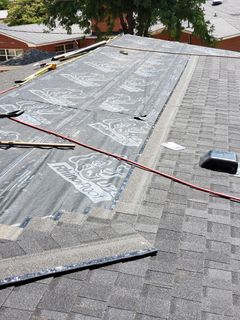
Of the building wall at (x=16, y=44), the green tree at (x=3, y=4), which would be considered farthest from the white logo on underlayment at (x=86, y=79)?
the green tree at (x=3, y=4)

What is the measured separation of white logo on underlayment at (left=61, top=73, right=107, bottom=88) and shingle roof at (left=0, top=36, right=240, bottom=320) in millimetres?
3961

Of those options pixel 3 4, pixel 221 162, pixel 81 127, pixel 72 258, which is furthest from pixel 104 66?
pixel 3 4

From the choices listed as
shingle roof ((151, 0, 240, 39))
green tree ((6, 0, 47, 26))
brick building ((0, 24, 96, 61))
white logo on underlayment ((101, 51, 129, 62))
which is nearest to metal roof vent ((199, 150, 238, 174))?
white logo on underlayment ((101, 51, 129, 62))

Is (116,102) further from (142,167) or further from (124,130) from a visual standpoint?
(142,167)

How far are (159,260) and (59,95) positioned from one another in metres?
5.70

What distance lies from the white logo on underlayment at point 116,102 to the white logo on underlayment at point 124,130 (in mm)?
692

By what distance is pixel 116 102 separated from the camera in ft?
26.4

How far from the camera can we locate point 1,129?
249 inches

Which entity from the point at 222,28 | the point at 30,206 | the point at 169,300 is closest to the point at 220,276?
the point at 169,300

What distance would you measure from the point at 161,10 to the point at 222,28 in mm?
9055

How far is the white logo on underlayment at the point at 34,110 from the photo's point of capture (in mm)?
6807

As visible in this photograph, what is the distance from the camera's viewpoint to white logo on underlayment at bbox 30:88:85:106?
7926mm

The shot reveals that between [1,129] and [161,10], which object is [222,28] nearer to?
[161,10]

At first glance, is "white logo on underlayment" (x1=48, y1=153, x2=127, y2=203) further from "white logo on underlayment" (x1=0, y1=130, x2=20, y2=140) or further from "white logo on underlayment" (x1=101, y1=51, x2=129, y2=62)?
"white logo on underlayment" (x1=101, y1=51, x2=129, y2=62)
